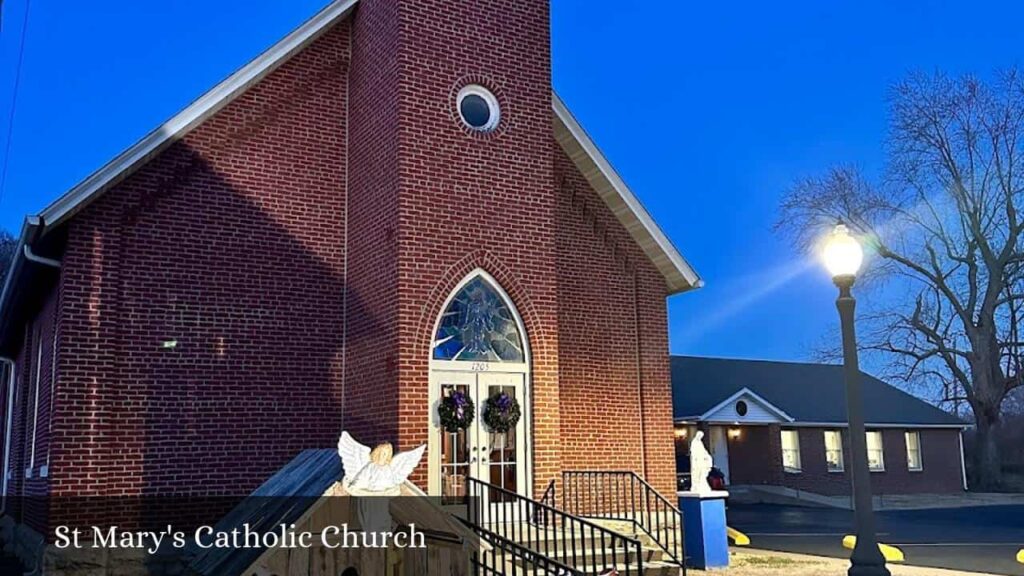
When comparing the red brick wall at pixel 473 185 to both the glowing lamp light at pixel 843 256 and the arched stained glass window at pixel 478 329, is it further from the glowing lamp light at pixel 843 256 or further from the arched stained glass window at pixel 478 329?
the glowing lamp light at pixel 843 256

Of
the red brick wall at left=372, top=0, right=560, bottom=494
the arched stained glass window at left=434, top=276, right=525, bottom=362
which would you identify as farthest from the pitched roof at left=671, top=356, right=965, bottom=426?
the arched stained glass window at left=434, top=276, right=525, bottom=362

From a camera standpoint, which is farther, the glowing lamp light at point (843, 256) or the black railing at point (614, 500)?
the black railing at point (614, 500)

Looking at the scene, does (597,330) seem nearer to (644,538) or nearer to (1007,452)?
(644,538)

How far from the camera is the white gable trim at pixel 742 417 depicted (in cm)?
2851

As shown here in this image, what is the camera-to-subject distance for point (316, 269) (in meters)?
12.5

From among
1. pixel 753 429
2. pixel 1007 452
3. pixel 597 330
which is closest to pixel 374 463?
pixel 597 330

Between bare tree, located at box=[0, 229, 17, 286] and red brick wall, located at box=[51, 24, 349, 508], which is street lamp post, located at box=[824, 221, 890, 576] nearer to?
red brick wall, located at box=[51, 24, 349, 508]

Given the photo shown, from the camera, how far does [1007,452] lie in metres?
48.9

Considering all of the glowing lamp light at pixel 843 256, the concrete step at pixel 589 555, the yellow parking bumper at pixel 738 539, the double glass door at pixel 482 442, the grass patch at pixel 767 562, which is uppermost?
the glowing lamp light at pixel 843 256

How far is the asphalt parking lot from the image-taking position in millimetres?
14555

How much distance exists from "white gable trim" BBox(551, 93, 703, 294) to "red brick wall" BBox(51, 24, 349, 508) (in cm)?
351

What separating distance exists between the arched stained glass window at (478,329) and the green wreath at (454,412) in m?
0.60

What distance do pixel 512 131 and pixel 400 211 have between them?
7.06 feet

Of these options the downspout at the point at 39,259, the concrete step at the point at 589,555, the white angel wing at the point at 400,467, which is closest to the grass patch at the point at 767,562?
the concrete step at the point at 589,555
